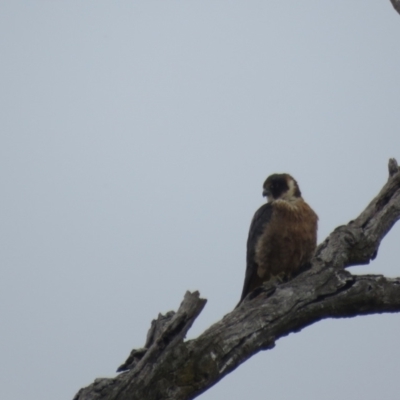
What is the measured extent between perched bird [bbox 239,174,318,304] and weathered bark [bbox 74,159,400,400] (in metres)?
1.18

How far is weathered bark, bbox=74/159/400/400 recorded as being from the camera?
3701mm

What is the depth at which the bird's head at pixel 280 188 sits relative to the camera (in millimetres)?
7188

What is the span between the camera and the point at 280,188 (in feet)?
23.9

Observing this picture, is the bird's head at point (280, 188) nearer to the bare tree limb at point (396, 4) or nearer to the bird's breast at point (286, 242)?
the bird's breast at point (286, 242)

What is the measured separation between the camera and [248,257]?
22.4 feet

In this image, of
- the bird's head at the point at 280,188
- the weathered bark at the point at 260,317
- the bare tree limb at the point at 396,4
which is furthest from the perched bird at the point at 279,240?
the bare tree limb at the point at 396,4

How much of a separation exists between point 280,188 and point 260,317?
3217 mm

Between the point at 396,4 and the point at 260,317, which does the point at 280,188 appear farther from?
the point at 260,317

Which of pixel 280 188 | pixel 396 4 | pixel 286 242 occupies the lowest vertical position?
pixel 286 242

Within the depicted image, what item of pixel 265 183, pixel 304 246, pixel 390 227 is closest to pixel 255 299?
pixel 390 227

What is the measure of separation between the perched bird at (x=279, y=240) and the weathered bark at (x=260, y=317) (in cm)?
118

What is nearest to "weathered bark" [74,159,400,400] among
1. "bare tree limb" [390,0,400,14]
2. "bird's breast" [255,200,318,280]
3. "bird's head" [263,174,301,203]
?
"bird's breast" [255,200,318,280]

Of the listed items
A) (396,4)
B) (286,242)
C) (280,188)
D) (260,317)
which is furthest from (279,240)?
(260,317)

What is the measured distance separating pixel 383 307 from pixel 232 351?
4.14 feet
